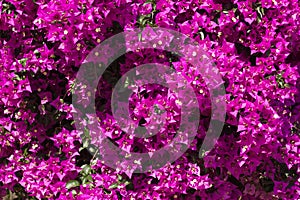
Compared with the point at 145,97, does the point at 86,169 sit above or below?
below

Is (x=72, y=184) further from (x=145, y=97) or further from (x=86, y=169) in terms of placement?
(x=145, y=97)

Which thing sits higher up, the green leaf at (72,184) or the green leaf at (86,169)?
the green leaf at (86,169)

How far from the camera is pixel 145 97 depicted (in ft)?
9.14

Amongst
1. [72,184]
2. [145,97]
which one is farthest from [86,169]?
[145,97]

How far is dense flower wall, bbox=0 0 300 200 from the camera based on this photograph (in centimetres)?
267

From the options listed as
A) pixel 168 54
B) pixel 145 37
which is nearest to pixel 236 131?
pixel 168 54

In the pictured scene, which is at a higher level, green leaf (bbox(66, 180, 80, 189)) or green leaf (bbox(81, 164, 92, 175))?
green leaf (bbox(81, 164, 92, 175))

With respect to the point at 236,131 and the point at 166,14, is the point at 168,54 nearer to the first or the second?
the point at 166,14

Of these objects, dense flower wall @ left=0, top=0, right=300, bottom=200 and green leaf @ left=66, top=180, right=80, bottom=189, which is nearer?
dense flower wall @ left=0, top=0, right=300, bottom=200

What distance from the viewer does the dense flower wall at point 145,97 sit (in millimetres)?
2674

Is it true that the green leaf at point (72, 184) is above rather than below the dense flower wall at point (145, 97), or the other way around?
below

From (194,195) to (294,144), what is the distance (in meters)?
0.73

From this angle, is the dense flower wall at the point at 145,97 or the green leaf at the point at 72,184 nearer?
the dense flower wall at the point at 145,97

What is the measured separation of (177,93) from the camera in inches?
103
